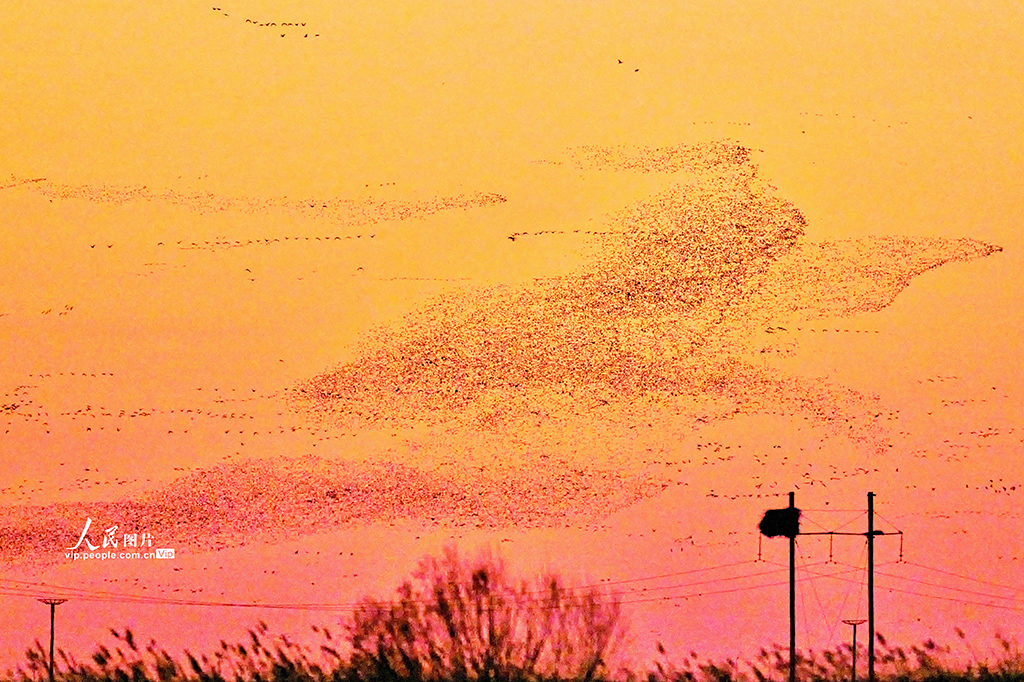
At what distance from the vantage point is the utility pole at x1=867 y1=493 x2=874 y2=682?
5926 millimetres

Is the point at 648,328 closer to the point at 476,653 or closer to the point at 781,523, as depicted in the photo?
the point at 781,523

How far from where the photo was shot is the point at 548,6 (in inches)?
241

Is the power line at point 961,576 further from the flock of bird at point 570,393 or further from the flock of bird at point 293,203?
the flock of bird at point 293,203

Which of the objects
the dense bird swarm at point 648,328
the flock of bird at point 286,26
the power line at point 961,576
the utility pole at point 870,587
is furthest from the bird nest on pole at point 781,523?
the flock of bird at point 286,26

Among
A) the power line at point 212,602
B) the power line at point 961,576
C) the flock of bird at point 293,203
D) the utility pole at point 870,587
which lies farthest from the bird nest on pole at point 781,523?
the flock of bird at point 293,203

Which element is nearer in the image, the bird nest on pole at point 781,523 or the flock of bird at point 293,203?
the bird nest on pole at point 781,523

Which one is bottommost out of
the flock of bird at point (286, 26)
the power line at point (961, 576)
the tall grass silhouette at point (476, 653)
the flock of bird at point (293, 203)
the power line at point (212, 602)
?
the tall grass silhouette at point (476, 653)

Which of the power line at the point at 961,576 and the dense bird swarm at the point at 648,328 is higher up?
the dense bird swarm at the point at 648,328

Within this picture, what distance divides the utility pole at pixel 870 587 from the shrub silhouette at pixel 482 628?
3.88ft

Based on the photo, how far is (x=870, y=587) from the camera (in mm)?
5938

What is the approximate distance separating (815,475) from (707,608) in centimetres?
82

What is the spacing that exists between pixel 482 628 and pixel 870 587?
186cm

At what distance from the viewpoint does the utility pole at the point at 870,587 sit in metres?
5.93

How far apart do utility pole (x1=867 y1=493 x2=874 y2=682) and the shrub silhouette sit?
3.88 ft
